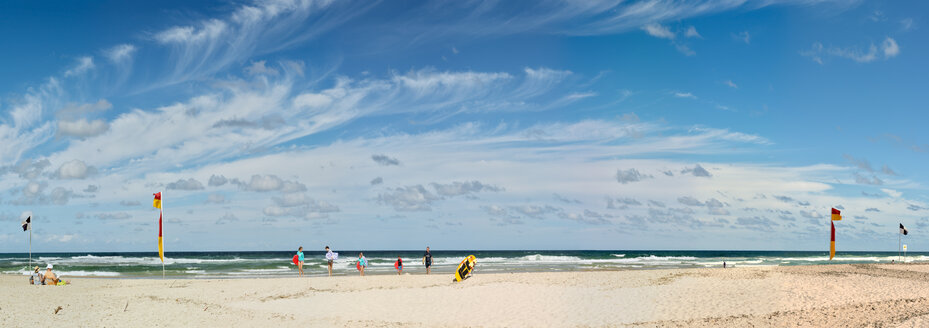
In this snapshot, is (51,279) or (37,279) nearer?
(51,279)

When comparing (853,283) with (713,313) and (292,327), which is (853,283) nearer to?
(713,313)

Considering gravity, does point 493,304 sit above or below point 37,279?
above

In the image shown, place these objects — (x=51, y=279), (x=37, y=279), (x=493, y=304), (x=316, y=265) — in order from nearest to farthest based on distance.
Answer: (x=493, y=304) < (x=51, y=279) < (x=37, y=279) < (x=316, y=265)

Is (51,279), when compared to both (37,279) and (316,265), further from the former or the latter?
(316,265)

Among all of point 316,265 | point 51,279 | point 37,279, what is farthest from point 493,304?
point 316,265

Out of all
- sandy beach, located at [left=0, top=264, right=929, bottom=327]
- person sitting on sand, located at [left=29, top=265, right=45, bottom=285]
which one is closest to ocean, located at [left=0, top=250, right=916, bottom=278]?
person sitting on sand, located at [left=29, top=265, right=45, bottom=285]

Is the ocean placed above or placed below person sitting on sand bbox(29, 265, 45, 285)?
below

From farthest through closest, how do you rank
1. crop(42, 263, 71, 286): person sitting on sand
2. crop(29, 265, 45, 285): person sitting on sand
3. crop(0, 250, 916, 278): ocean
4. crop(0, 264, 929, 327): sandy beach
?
crop(0, 250, 916, 278): ocean < crop(29, 265, 45, 285): person sitting on sand < crop(42, 263, 71, 286): person sitting on sand < crop(0, 264, 929, 327): sandy beach

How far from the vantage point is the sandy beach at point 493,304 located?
13.8 meters

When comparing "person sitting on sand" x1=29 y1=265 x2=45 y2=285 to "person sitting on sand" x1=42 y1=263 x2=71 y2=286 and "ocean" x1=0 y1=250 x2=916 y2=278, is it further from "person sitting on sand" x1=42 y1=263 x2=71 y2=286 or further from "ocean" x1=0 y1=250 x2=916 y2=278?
"ocean" x1=0 y1=250 x2=916 y2=278

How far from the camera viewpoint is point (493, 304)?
1656 cm

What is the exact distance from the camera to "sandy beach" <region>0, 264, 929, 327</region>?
45.4 ft

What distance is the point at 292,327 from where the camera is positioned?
13.5 m

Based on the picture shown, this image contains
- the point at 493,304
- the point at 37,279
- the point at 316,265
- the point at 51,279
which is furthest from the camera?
the point at 316,265
